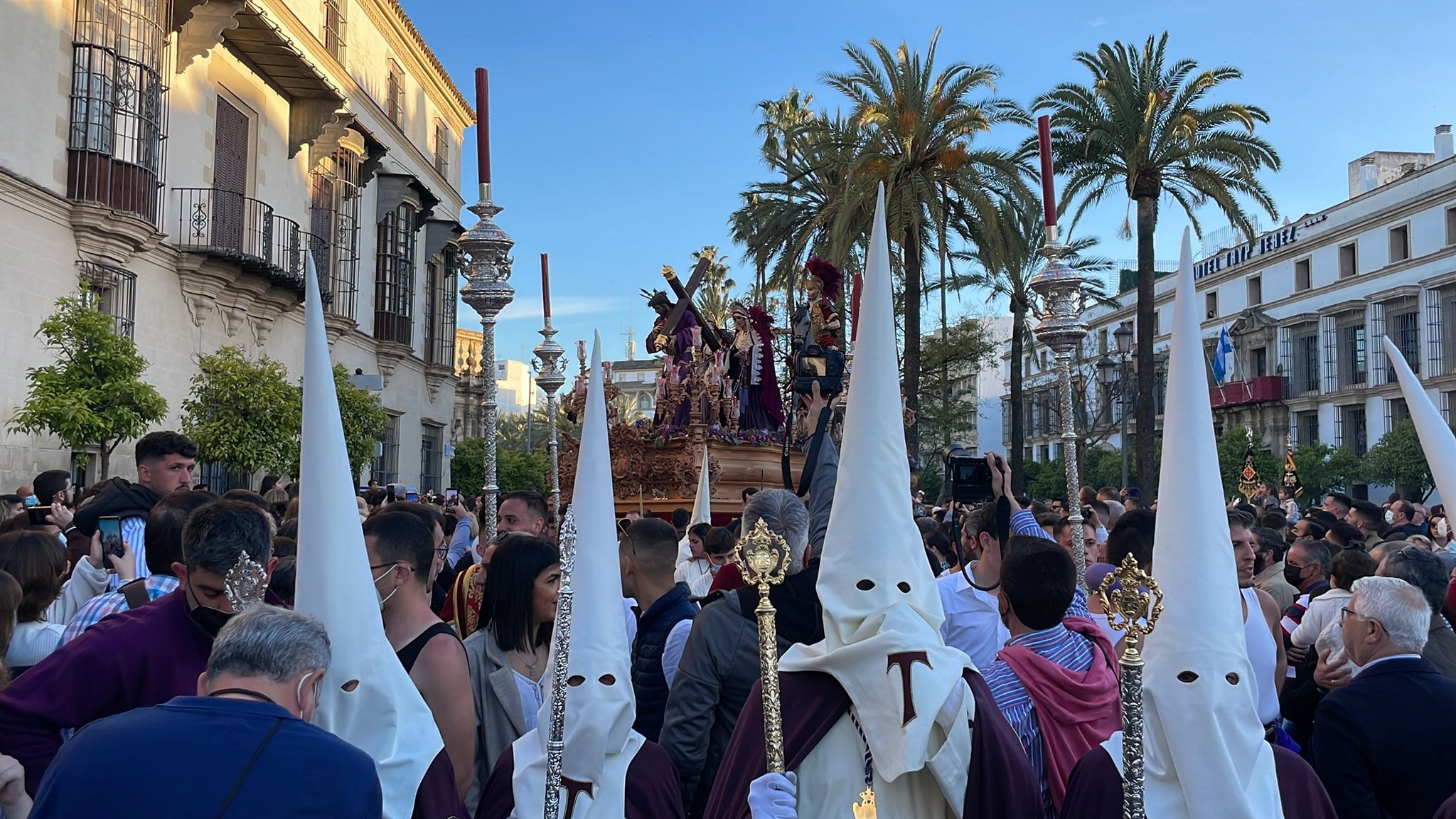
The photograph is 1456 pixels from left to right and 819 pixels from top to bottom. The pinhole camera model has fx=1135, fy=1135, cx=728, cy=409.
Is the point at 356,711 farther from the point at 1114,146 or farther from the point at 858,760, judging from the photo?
the point at 1114,146

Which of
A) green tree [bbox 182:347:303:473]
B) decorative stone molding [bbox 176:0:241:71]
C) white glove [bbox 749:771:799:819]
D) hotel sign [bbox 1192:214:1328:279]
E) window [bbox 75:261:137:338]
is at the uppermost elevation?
hotel sign [bbox 1192:214:1328:279]

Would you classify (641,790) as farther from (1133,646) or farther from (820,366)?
(820,366)

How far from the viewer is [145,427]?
15.2 meters

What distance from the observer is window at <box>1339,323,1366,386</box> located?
4841cm

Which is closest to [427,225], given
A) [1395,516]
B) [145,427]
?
[145,427]

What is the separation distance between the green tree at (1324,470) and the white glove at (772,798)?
4540 centimetres

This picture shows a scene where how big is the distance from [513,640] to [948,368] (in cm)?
3613

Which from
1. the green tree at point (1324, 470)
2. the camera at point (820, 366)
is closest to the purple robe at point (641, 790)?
the camera at point (820, 366)

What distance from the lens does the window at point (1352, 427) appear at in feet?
159

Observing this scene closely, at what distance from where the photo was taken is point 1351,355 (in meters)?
49.0

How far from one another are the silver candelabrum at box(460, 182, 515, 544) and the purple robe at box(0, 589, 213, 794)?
9.15 ft

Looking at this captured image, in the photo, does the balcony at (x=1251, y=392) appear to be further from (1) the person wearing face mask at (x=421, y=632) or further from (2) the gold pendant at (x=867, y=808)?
(2) the gold pendant at (x=867, y=808)

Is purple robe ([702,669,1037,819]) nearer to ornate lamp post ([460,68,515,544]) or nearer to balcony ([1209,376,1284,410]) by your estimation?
ornate lamp post ([460,68,515,544])

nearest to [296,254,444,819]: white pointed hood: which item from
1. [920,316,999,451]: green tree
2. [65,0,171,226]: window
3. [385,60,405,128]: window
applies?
[65,0,171,226]: window
